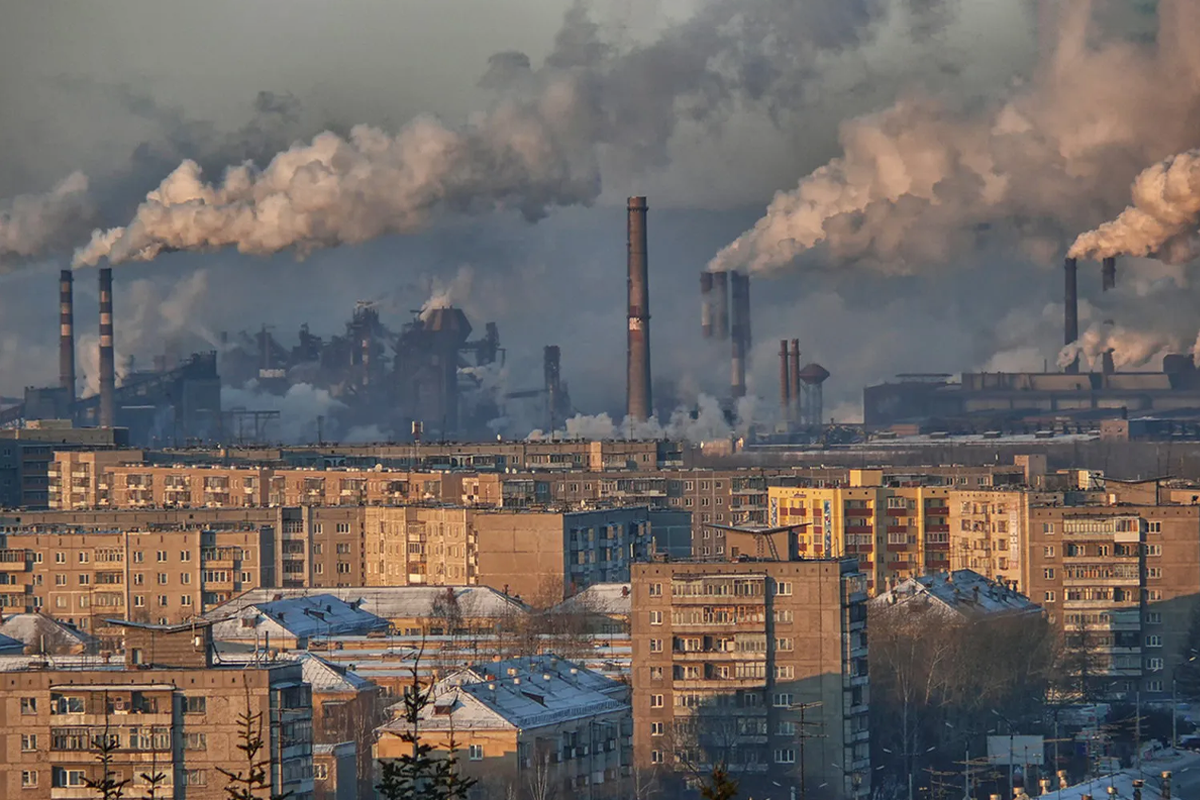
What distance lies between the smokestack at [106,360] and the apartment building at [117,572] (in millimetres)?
56257

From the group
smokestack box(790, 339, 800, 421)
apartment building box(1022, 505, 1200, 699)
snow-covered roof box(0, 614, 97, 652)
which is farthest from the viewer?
smokestack box(790, 339, 800, 421)

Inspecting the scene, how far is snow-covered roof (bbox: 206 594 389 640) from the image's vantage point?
4431 cm

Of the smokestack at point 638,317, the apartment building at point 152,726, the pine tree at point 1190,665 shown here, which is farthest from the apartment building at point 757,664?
the smokestack at point 638,317

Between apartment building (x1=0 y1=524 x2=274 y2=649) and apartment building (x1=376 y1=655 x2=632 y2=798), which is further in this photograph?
apartment building (x1=0 y1=524 x2=274 y2=649)

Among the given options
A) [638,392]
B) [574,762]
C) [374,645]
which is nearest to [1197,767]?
[574,762]

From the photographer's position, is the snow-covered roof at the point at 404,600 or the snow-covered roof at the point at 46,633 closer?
the snow-covered roof at the point at 46,633

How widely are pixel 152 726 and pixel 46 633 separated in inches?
564

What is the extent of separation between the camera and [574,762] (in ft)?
112

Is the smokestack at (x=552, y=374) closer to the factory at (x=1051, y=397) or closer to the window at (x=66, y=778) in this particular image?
the factory at (x=1051, y=397)

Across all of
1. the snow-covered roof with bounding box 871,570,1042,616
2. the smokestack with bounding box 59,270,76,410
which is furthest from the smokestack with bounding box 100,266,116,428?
the snow-covered roof with bounding box 871,570,1042,616

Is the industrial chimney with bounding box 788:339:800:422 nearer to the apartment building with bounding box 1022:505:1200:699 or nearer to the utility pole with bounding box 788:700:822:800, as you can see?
the apartment building with bounding box 1022:505:1200:699

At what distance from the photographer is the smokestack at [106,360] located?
113m

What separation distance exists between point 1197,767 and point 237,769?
44.2 feet

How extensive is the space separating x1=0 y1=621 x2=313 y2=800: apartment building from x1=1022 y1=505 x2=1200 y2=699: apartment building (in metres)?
20.6
